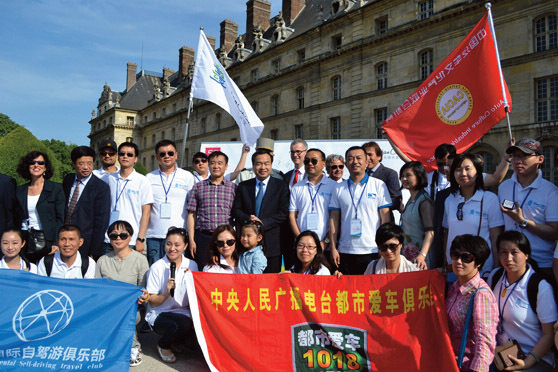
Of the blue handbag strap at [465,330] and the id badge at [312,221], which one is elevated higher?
the id badge at [312,221]

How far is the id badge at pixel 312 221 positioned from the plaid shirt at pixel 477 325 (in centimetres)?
190

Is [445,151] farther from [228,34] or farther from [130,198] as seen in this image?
[228,34]

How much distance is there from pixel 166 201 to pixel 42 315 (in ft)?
6.78

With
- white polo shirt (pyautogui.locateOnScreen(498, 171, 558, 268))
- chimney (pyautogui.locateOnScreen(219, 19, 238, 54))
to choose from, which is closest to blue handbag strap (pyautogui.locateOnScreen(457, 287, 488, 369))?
white polo shirt (pyautogui.locateOnScreen(498, 171, 558, 268))

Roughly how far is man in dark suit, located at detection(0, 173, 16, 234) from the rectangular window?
86.5ft

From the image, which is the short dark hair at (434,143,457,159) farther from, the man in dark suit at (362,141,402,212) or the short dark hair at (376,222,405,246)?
the short dark hair at (376,222,405,246)

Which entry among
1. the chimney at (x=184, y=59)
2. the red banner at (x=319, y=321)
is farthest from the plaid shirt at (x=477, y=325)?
the chimney at (x=184, y=59)

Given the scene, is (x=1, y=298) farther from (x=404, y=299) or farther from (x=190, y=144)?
(x=190, y=144)

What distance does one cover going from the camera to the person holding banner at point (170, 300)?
4.49m

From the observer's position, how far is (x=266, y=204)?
213 inches

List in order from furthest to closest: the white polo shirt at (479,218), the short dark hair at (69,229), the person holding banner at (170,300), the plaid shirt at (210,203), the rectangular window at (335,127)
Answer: the rectangular window at (335,127), the plaid shirt at (210,203), the short dark hair at (69,229), the person holding banner at (170,300), the white polo shirt at (479,218)

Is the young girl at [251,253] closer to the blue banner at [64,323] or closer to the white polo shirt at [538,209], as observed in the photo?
the blue banner at [64,323]

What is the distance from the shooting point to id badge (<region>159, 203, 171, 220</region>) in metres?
5.68

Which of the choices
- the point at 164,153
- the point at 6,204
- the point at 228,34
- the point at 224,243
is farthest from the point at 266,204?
the point at 228,34
